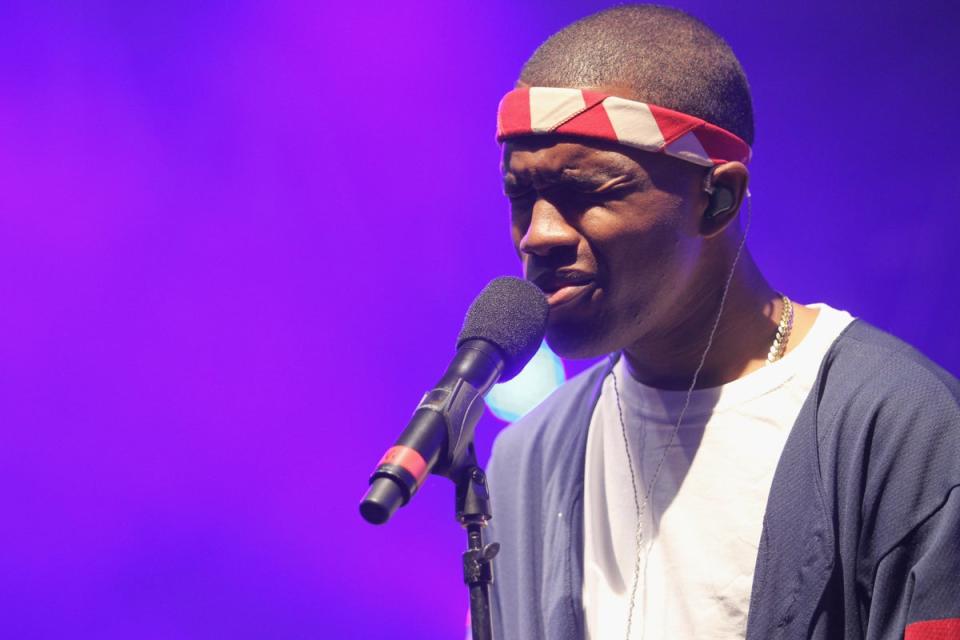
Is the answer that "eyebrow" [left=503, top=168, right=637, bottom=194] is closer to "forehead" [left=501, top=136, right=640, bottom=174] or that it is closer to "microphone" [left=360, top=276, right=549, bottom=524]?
"forehead" [left=501, top=136, right=640, bottom=174]

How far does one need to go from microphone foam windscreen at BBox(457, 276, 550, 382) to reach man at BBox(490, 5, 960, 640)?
0.70 feet

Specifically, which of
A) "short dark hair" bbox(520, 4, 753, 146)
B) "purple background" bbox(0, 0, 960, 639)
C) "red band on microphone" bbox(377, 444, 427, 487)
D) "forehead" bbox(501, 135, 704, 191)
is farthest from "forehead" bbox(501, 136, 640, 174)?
"purple background" bbox(0, 0, 960, 639)

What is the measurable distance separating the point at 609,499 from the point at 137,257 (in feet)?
4.54

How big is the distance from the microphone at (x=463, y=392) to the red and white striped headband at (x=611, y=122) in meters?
0.31

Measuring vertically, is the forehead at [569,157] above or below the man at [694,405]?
above

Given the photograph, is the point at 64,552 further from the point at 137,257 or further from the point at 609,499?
the point at 609,499

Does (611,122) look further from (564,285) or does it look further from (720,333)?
(720,333)

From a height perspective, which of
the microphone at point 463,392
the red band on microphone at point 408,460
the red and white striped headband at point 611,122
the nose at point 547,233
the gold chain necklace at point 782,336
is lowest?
the red band on microphone at point 408,460

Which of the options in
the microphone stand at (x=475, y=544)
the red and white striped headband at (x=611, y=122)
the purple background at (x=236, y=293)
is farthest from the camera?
the purple background at (x=236, y=293)

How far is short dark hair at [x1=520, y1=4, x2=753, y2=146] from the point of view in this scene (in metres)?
1.75

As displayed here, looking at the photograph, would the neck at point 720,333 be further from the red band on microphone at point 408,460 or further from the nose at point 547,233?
the red band on microphone at point 408,460

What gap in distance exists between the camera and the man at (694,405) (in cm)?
160

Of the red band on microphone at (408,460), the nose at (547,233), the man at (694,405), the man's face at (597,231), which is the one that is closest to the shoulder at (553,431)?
the man at (694,405)

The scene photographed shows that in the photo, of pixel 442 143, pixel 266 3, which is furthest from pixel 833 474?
pixel 266 3
